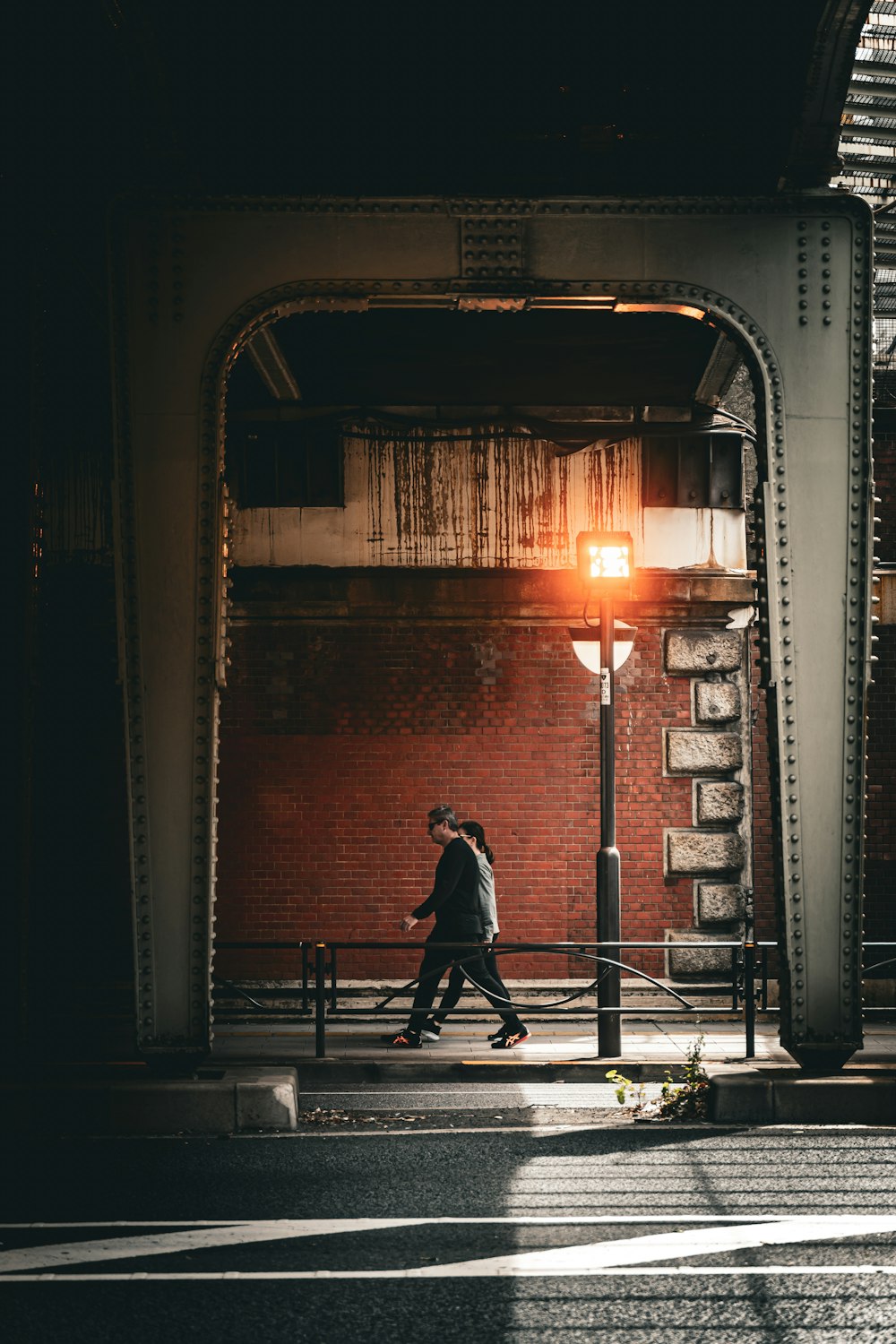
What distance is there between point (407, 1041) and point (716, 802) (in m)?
4.43

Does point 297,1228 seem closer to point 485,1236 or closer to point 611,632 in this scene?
point 485,1236

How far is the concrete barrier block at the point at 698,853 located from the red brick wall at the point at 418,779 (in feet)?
0.47

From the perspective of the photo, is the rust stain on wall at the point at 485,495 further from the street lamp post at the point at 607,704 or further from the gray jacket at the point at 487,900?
the gray jacket at the point at 487,900

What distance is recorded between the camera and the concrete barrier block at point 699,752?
13273 mm

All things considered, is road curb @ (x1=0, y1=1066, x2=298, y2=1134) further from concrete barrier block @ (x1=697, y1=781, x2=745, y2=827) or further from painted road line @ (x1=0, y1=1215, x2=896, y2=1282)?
concrete barrier block @ (x1=697, y1=781, x2=745, y2=827)

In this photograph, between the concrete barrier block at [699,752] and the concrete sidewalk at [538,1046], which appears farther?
the concrete barrier block at [699,752]

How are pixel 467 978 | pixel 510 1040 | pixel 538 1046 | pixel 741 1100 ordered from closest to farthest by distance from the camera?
pixel 741 1100
pixel 510 1040
pixel 538 1046
pixel 467 978

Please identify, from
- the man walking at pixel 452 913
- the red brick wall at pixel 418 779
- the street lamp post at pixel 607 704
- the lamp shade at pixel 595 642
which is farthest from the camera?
the red brick wall at pixel 418 779

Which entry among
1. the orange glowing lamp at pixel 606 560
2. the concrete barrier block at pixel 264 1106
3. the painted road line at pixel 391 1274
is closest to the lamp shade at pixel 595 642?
the orange glowing lamp at pixel 606 560

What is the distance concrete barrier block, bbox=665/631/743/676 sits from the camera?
1331 cm

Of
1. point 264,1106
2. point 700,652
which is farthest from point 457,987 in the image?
point 700,652

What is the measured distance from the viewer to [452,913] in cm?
1060

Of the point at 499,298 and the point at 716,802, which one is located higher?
Result: the point at 499,298

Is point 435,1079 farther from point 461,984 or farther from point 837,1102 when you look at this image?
point 837,1102
